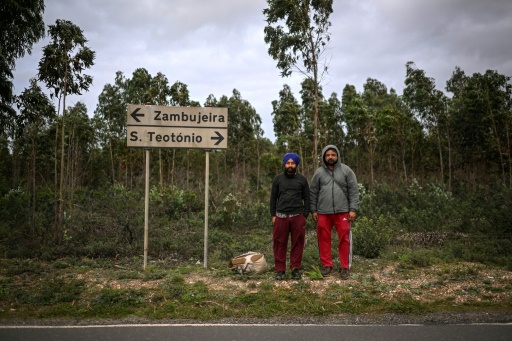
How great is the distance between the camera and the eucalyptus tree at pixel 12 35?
428 inches

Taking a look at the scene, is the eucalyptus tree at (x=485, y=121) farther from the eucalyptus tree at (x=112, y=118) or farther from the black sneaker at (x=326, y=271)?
the eucalyptus tree at (x=112, y=118)

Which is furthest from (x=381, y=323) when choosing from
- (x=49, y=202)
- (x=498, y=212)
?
(x=49, y=202)

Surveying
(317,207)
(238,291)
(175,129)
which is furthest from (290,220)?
(175,129)

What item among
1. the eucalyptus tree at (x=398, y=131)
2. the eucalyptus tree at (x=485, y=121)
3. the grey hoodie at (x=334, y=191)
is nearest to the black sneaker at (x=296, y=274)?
the grey hoodie at (x=334, y=191)

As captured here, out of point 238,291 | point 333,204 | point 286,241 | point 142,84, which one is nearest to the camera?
point 238,291

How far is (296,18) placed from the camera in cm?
1091

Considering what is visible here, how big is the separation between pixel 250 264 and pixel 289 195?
1.47 meters

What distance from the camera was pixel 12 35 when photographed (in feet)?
37.6

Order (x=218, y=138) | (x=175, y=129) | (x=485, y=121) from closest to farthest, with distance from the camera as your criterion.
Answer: (x=175, y=129), (x=218, y=138), (x=485, y=121)

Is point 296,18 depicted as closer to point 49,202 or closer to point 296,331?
point 296,331

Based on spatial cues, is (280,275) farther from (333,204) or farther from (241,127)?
(241,127)

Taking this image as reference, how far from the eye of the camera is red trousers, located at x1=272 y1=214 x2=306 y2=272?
6.54 m

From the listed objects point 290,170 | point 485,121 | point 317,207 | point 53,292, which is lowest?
point 53,292

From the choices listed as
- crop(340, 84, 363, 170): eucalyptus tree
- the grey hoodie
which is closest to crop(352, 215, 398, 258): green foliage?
the grey hoodie
